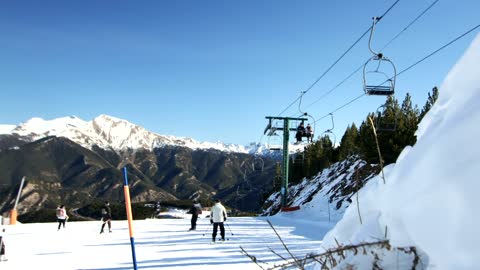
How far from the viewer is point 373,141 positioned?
3688 cm

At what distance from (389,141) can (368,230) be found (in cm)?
3863

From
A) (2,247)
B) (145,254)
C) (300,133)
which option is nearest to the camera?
(2,247)

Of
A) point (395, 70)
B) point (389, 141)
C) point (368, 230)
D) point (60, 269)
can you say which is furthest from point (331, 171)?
point (368, 230)

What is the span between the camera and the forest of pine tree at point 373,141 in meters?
21.2

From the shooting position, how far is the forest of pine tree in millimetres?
21163

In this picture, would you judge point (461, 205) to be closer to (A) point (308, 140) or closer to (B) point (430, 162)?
(B) point (430, 162)

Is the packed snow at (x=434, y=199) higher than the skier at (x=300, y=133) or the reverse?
the reverse

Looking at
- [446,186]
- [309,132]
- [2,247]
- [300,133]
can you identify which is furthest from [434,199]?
[300,133]

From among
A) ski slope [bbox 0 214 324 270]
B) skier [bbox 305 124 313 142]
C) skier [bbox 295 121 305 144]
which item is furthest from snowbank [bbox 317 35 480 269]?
skier [bbox 295 121 305 144]

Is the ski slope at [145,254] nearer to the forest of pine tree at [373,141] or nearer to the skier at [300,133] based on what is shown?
the forest of pine tree at [373,141]

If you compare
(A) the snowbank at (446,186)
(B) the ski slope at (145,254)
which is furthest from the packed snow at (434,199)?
(B) the ski slope at (145,254)

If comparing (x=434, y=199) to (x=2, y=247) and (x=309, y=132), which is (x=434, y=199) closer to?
(x=2, y=247)

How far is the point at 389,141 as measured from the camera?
39.0 metres

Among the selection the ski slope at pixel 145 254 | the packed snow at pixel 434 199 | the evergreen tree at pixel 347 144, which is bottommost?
the ski slope at pixel 145 254
